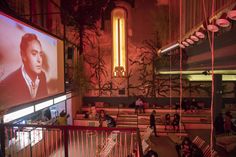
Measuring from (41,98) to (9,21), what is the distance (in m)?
2.70

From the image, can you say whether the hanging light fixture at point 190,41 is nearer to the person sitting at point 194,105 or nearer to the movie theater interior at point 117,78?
the movie theater interior at point 117,78

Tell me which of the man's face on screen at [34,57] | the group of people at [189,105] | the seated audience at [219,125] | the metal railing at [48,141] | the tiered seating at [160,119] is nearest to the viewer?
the metal railing at [48,141]

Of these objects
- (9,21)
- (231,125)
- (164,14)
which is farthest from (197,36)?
(164,14)

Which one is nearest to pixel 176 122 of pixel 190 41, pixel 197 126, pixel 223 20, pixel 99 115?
pixel 197 126

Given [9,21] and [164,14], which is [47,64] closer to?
[9,21]

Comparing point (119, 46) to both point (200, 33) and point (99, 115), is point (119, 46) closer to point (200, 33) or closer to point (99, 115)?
point (200, 33)

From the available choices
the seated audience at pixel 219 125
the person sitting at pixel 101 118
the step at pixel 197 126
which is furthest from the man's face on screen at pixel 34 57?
the step at pixel 197 126

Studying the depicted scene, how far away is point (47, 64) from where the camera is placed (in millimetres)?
7324

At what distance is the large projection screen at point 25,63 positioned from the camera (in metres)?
4.80

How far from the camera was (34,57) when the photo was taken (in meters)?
6.29

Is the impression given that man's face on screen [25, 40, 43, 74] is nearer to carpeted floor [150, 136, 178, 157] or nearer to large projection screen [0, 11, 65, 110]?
large projection screen [0, 11, 65, 110]

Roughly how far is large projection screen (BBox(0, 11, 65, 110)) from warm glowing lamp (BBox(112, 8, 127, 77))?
9.31 feet

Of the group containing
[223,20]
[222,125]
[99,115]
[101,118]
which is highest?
[223,20]

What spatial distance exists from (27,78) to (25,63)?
Result: 1.44 ft
